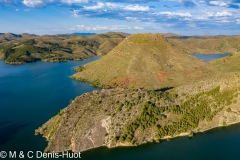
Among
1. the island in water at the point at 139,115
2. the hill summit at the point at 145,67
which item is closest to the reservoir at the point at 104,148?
the island in water at the point at 139,115

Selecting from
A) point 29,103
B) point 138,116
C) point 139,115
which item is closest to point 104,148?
point 138,116

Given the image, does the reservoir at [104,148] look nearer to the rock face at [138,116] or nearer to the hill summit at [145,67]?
the rock face at [138,116]

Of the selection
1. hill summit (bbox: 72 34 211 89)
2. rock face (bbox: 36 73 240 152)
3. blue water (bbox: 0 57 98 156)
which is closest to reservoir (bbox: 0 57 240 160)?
blue water (bbox: 0 57 98 156)

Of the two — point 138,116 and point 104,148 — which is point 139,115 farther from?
point 104,148

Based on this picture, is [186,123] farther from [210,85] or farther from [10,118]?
[10,118]

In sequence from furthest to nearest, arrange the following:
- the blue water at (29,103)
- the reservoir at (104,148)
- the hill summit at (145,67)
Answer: the hill summit at (145,67), the blue water at (29,103), the reservoir at (104,148)

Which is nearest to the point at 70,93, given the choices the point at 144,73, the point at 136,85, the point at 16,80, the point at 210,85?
the point at 136,85
